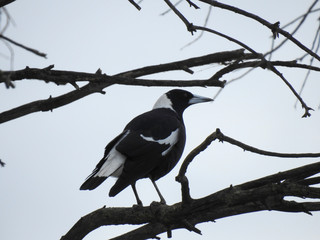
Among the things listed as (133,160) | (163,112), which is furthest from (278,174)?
(163,112)

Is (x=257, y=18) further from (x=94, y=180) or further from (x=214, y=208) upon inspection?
(x=94, y=180)

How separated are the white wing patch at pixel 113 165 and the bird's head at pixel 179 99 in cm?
189

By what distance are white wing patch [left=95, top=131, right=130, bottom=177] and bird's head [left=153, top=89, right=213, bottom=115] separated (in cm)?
189

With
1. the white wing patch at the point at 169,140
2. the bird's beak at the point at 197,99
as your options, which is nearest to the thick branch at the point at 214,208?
the white wing patch at the point at 169,140

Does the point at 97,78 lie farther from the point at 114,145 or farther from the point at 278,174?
the point at 114,145

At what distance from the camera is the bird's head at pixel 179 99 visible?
6.42 m

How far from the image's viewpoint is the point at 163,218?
3199mm

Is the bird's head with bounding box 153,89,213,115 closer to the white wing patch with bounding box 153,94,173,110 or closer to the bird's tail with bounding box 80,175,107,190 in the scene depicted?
the white wing patch with bounding box 153,94,173,110

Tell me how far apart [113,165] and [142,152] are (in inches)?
14.5

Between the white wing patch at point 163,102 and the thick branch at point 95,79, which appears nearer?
the thick branch at point 95,79

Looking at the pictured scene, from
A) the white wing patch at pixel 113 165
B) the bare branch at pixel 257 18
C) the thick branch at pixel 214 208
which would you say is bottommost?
the thick branch at pixel 214 208

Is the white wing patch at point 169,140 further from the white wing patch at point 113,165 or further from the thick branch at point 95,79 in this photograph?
the thick branch at point 95,79

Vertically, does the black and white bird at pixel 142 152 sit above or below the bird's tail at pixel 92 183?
above

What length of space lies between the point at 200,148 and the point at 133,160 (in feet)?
6.18
